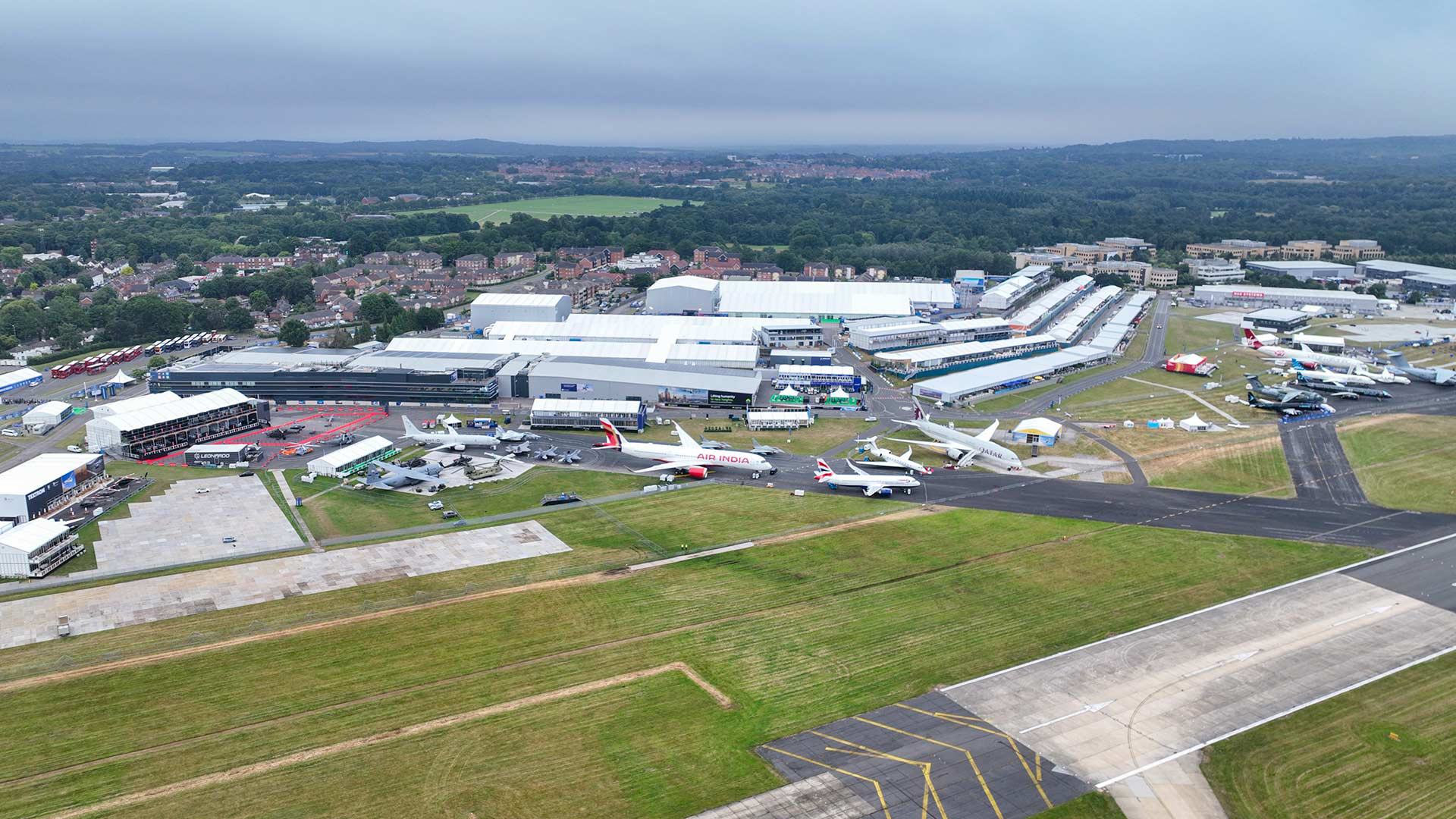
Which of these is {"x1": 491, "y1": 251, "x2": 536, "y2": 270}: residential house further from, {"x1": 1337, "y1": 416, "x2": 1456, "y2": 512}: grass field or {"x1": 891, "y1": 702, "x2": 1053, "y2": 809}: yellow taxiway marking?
{"x1": 891, "y1": 702, "x2": 1053, "y2": 809}: yellow taxiway marking

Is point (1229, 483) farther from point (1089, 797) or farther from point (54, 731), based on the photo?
point (54, 731)

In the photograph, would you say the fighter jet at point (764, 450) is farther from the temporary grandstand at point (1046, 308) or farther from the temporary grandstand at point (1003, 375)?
the temporary grandstand at point (1046, 308)

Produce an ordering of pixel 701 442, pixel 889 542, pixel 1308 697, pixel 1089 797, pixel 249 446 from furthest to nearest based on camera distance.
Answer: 1. pixel 701 442
2. pixel 249 446
3. pixel 889 542
4. pixel 1308 697
5. pixel 1089 797

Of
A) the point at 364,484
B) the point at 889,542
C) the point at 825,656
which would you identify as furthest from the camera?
the point at 364,484

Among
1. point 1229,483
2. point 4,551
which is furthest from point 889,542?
point 4,551

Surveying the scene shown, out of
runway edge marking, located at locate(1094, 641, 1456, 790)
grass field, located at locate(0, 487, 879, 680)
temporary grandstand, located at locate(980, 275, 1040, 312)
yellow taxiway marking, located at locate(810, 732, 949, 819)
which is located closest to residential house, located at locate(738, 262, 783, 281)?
temporary grandstand, located at locate(980, 275, 1040, 312)

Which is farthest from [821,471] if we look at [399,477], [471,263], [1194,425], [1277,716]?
[471,263]
